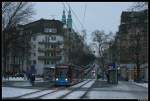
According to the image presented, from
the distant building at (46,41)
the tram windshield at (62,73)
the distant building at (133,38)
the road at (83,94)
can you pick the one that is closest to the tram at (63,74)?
the tram windshield at (62,73)

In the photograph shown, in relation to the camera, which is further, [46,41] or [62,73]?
[46,41]

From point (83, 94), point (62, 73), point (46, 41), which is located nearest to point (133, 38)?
point (62, 73)

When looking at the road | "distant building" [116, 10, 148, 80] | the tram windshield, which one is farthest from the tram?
the road

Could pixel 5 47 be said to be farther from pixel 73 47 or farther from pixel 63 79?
pixel 73 47

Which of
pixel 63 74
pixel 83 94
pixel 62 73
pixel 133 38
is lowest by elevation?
pixel 83 94

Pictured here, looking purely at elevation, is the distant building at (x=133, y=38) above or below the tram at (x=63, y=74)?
above

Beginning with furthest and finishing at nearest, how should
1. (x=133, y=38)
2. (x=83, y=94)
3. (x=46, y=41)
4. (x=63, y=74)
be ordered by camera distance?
(x=46, y=41) → (x=133, y=38) → (x=63, y=74) → (x=83, y=94)

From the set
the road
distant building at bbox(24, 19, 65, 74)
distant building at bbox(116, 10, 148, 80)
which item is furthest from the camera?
distant building at bbox(24, 19, 65, 74)

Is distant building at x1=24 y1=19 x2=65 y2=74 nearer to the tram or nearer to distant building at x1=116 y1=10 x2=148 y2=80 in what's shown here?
distant building at x1=116 y1=10 x2=148 y2=80

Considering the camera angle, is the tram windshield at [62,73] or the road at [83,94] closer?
the road at [83,94]

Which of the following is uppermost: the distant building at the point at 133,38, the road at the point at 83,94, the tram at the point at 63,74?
the distant building at the point at 133,38

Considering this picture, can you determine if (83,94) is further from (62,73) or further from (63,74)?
(62,73)

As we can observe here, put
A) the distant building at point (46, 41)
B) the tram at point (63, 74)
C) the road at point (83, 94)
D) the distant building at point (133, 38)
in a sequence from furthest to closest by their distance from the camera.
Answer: the distant building at point (46, 41) → the tram at point (63, 74) → the distant building at point (133, 38) → the road at point (83, 94)

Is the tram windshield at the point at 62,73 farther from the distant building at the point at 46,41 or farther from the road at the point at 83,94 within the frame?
the distant building at the point at 46,41
